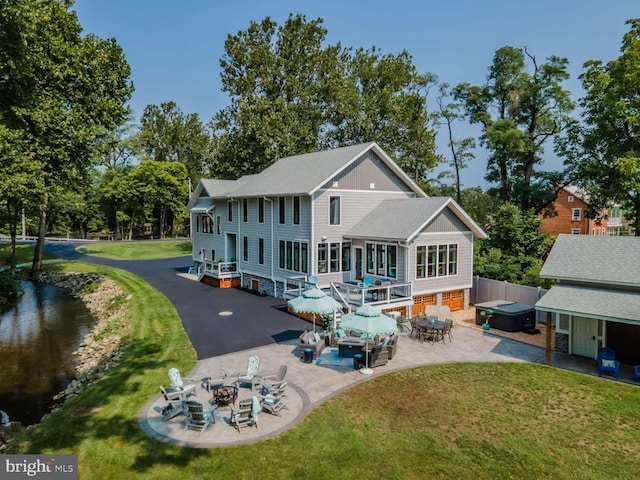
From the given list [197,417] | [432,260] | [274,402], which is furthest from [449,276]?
[197,417]

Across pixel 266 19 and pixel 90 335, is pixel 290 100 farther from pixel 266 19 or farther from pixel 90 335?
pixel 90 335

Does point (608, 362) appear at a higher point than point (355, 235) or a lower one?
lower

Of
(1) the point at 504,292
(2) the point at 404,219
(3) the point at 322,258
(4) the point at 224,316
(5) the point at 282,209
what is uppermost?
(5) the point at 282,209

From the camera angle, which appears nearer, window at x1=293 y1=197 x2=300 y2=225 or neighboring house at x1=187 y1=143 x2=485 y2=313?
neighboring house at x1=187 y1=143 x2=485 y2=313

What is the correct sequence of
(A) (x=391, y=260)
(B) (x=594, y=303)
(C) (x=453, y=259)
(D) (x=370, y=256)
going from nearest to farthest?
(B) (x=594, y=303), (A) (x=391, y=260), (C) (x=453, y=259), (D) (x=370, y=256)

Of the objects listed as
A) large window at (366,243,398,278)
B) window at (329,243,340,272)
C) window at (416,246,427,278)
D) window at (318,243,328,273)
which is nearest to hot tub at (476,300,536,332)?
window at (416,246,427,278)

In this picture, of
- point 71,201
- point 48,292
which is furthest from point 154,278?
point 71,201

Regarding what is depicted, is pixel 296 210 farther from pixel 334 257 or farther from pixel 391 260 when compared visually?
pixel 391 260

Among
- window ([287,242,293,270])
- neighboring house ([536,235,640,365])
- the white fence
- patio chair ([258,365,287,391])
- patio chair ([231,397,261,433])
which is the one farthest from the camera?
window ([287,242,293,270])

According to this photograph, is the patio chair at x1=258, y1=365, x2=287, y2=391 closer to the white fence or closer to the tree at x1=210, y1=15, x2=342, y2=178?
the white fence
